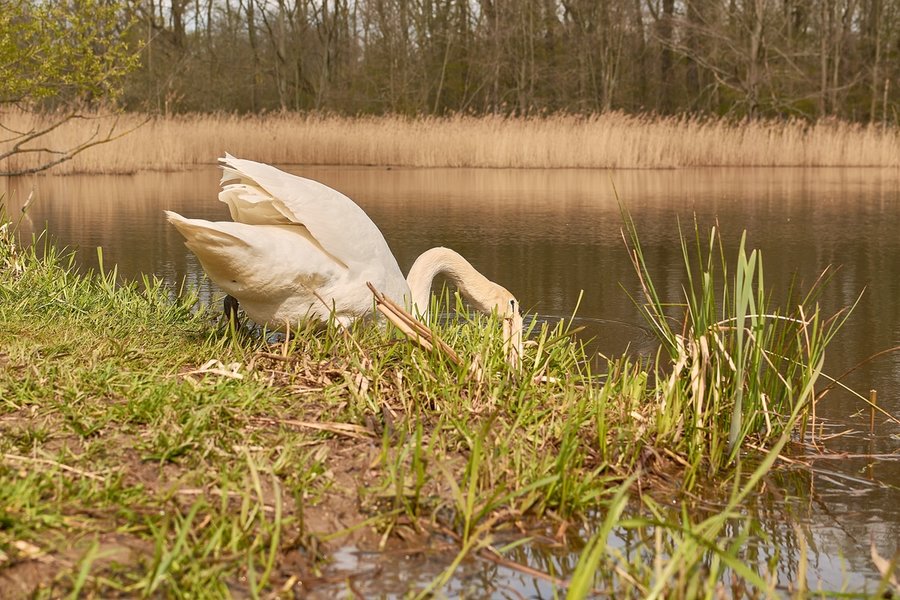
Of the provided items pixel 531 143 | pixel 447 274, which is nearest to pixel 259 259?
pixel 447 274

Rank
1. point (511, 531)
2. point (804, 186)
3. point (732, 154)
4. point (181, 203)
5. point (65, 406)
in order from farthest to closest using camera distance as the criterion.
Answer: point (732, 154) → point (804, 186) → point (181, 203) → point (65, 406) → point (511, 531)

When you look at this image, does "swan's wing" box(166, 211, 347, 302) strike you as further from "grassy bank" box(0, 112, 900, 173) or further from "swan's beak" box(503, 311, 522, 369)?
"grassy bank" box(0, 112, 900, 173)

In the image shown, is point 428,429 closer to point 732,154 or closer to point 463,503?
point 463,503

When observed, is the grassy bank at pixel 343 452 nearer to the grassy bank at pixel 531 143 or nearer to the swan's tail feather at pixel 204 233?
the swan's tail feather at pixel 204 233

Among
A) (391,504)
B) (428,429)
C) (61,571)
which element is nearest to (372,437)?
(428,429)

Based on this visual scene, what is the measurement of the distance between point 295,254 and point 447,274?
107 centimetres

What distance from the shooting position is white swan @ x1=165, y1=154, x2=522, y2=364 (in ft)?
13.9

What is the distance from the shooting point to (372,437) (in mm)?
3660

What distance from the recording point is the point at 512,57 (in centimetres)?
3697

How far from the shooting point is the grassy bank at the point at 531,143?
22594 mm

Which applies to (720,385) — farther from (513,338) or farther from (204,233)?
(204,233)

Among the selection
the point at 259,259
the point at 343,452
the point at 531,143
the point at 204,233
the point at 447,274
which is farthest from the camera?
the point at 531,143

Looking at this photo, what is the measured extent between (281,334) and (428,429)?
1607 millimetres

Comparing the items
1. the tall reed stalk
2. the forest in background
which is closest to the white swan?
the tall reed stalk
